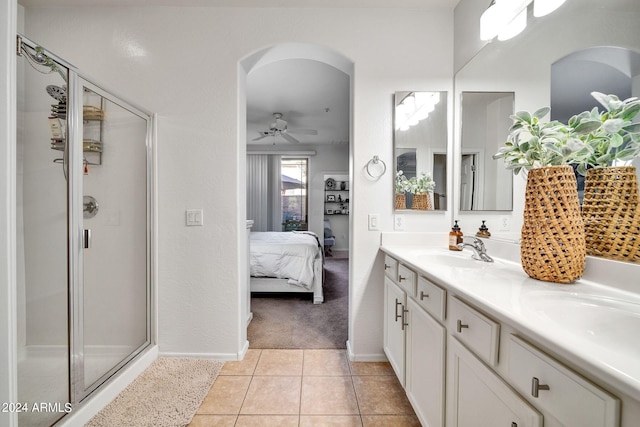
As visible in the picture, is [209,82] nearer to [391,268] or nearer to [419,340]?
[391,268]

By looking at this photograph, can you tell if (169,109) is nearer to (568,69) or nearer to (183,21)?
(183,21)

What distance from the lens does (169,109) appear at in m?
1.93

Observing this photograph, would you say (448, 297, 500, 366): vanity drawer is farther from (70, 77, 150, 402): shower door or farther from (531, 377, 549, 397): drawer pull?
(70, 77, 150, 402): shower door

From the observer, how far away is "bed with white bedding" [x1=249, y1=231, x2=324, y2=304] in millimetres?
3162

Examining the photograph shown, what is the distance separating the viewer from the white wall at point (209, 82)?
193 centimetres

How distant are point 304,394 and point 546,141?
180 cm

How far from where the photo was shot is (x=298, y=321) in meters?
2.64

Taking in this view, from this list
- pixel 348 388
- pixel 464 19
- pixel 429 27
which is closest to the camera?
pixel 348 388

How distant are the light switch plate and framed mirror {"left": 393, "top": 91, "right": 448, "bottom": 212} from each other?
1.46m

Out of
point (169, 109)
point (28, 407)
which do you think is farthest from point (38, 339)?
point (169, 109)

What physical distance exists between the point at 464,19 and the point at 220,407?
2937 mm

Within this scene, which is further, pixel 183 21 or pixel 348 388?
pixel 183 21

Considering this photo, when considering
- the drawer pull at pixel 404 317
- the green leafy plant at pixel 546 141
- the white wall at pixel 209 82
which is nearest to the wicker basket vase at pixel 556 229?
the green leafy plant at pixel 546 141

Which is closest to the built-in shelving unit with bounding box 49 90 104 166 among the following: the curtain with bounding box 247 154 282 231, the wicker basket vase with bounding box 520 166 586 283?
the wicker basket vase with bounding box 520 166 586 283
